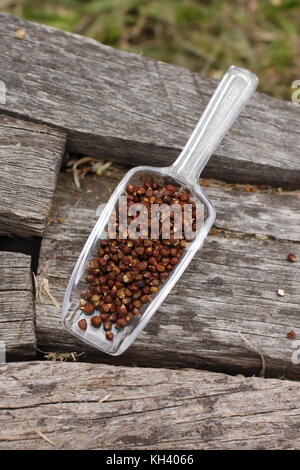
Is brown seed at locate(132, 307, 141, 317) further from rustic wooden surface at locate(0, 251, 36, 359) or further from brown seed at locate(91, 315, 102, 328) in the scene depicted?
rustic wooden surface at locate(0, 251, 36, 359)

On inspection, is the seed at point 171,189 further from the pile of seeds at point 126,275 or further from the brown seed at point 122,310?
the brown seed at point 122,310

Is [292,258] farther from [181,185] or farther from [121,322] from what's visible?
[121,322]

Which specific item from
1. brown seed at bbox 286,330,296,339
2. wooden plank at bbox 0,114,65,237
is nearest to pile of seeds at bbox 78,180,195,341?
wooden plank at bbox 0,114,65,237

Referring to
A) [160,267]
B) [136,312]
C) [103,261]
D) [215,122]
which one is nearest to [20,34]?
[215,122]

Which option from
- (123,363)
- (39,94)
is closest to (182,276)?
(123,363)

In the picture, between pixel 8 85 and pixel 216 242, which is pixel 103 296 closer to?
pixel 216 242
